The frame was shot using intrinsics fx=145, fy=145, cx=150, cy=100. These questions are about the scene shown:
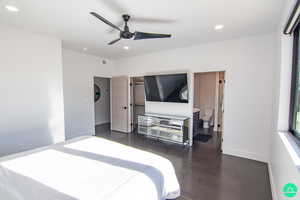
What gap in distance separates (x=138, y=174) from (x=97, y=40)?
10.1ft

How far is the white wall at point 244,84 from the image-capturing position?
9.64ft

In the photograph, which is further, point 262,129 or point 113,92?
point 113,92

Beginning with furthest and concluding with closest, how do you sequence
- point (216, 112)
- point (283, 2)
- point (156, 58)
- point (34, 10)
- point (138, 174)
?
point (216, 112) → point (156, 58) → point (34, 10) → point (283, 2) → point (138, 174)

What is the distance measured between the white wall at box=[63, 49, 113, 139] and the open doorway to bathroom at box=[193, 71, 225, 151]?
3588 mm

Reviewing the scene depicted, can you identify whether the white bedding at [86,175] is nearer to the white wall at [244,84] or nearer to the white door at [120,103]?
the white wall at [244,84]

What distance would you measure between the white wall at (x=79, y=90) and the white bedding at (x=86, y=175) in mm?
2505

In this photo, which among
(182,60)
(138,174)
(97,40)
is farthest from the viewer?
(182,60)

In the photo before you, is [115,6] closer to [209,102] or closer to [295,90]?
[295,90]

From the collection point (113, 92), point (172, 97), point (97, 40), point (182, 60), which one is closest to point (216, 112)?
point (172, 97)

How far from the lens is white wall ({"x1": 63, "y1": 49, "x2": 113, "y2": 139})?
13.6 ft

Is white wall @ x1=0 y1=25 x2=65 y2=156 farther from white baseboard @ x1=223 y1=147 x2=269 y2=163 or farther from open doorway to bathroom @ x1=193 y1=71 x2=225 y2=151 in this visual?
open doorway to bathroom @ x1=193 y1=71 x2=225 y2=151

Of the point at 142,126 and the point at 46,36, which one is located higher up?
the point at 46,36

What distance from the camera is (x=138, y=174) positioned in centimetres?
136

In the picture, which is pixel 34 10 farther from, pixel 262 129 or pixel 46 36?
pixel 262 129
